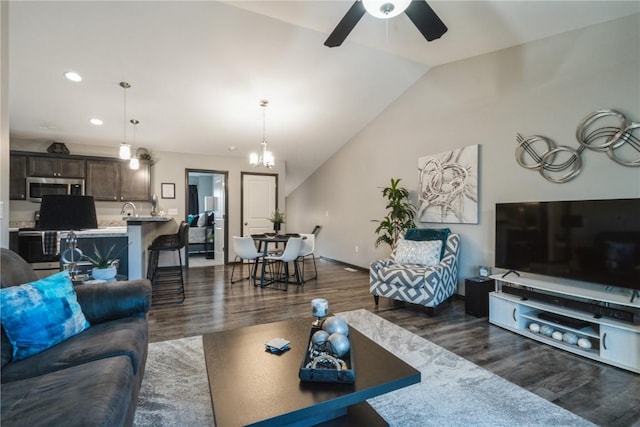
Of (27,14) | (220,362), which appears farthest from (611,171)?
(27,14)

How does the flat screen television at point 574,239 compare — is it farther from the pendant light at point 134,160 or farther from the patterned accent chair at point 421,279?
the pendant light at point 134,160

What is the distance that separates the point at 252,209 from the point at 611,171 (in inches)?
234

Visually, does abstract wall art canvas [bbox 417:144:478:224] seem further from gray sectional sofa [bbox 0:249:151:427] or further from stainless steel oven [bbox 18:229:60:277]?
stainless steel oven [bbox 18:229:60:277]

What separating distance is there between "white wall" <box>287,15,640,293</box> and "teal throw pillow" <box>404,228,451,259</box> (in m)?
0.23

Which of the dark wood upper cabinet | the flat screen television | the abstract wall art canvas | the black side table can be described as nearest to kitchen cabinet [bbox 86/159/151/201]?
the dark wood upper cabinet

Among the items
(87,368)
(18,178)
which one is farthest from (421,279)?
(18,178)

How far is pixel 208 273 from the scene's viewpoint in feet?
18.8

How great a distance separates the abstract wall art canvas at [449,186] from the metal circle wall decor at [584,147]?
2.00ft

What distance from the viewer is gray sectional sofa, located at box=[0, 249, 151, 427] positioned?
104cm

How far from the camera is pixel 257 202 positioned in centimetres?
699

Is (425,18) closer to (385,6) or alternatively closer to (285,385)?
(385,6)

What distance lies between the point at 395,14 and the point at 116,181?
563 cm

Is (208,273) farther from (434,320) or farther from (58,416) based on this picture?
(58,416)

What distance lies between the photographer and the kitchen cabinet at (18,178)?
4875 millimetres
